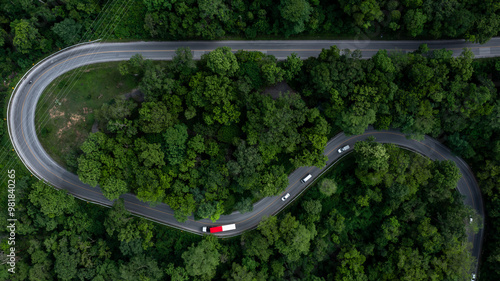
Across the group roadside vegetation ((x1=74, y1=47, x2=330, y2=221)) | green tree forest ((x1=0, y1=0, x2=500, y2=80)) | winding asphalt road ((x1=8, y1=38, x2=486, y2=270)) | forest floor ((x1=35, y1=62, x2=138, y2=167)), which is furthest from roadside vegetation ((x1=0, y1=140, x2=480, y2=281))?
green tree forest ((x1=0, y1=0, x2=500, y2=80))

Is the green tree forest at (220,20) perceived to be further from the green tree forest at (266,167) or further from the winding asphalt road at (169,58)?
the green tree forest at (266,167)

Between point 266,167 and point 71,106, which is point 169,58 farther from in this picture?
point 266,167

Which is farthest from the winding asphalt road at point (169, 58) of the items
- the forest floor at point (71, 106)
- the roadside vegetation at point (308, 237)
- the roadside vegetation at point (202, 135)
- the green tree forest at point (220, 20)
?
the roadside vegetation at point (202, 135)

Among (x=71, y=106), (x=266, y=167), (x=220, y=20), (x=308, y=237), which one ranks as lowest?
(x=308, y=237)

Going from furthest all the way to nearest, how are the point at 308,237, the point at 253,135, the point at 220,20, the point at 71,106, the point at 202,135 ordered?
the point at 71,106, the point at 202,135, the point at 220,20, the point at 308,237, the point at 253,135

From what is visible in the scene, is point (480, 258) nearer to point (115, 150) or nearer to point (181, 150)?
point (181, 150)

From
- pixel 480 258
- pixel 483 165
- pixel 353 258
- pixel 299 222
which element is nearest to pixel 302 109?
pixel 299 222

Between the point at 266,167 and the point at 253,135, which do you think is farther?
the point at 266,167

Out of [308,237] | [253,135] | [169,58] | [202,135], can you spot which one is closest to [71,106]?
[169,58]
